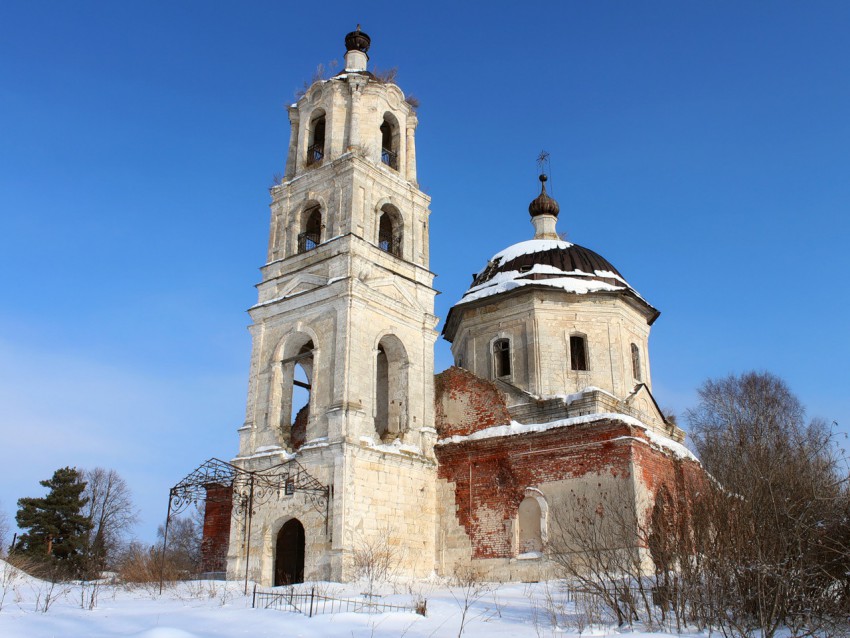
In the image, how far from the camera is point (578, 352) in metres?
21.8

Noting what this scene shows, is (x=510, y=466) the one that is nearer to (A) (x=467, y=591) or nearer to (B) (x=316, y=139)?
(A) (x=467, y=591)

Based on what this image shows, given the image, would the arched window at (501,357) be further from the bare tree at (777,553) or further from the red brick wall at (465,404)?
the bare tree at (777,553)

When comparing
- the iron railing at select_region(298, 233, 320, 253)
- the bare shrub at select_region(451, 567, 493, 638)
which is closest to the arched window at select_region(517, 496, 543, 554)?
the bare shrub at select_region(451, 567, 493, 638)

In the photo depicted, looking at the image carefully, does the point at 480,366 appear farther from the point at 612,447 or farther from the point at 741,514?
the point at 741,514

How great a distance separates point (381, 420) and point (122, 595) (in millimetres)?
7620

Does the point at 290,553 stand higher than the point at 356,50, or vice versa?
the point at 356,50

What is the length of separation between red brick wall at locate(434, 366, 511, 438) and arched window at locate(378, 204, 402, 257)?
3587mm

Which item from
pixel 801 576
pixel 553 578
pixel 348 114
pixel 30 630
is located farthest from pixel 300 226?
pixel 801 576

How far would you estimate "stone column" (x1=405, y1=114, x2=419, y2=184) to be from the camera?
2175 centimetres

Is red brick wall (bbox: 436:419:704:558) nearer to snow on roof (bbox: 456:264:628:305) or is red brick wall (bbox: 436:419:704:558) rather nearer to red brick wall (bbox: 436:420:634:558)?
red brick wall (bbox: 436:420:634:558)

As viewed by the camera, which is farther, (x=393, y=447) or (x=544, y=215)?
(x=544, y=215)

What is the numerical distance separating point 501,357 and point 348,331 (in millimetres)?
5912

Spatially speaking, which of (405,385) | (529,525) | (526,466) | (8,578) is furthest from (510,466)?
(8,578)

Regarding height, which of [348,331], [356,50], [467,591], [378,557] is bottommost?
[467,591]
